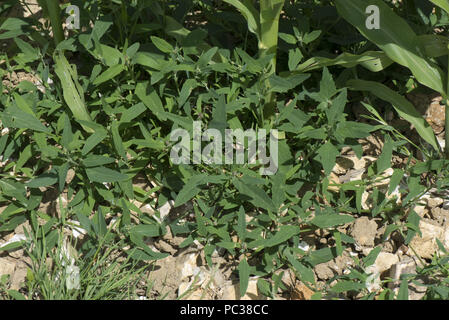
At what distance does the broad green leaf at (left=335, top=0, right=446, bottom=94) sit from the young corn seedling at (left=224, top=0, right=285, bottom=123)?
201 mm

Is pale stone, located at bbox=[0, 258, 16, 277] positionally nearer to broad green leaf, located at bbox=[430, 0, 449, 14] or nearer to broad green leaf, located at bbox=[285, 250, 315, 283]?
broad green leaf, located at bbox=[285, 250, 315, 283]

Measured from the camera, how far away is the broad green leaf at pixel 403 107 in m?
1.91

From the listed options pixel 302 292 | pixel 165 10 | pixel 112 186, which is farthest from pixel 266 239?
pixel 165 10

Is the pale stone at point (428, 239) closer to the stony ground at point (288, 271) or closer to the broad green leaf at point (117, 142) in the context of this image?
the stony ground at point (288, 271)

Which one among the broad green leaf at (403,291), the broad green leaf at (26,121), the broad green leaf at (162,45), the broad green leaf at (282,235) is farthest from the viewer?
the broad green leaf at (162,45)

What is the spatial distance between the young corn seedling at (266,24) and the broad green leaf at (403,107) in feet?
0.94

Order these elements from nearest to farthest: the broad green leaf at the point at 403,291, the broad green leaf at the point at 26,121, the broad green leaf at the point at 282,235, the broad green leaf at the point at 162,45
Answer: the broad green leaf at the point at 403,291 < the broad green leaf at the point at 282,235 < the broad green leaf at the point at 26,121 < the broad green leaf at the point at 162,45

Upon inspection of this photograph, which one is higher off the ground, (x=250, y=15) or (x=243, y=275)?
(x=250, y=15)

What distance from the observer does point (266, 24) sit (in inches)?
74.0

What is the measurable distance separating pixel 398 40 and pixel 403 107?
215 mm

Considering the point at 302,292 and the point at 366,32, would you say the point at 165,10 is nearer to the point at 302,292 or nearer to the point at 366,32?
the point at 366,32

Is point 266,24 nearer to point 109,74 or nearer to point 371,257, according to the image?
point 109,74

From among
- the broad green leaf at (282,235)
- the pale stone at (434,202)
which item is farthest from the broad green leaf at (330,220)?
the pale stone at (434,202)

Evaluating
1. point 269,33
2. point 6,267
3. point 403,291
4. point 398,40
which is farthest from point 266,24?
point 6,267
